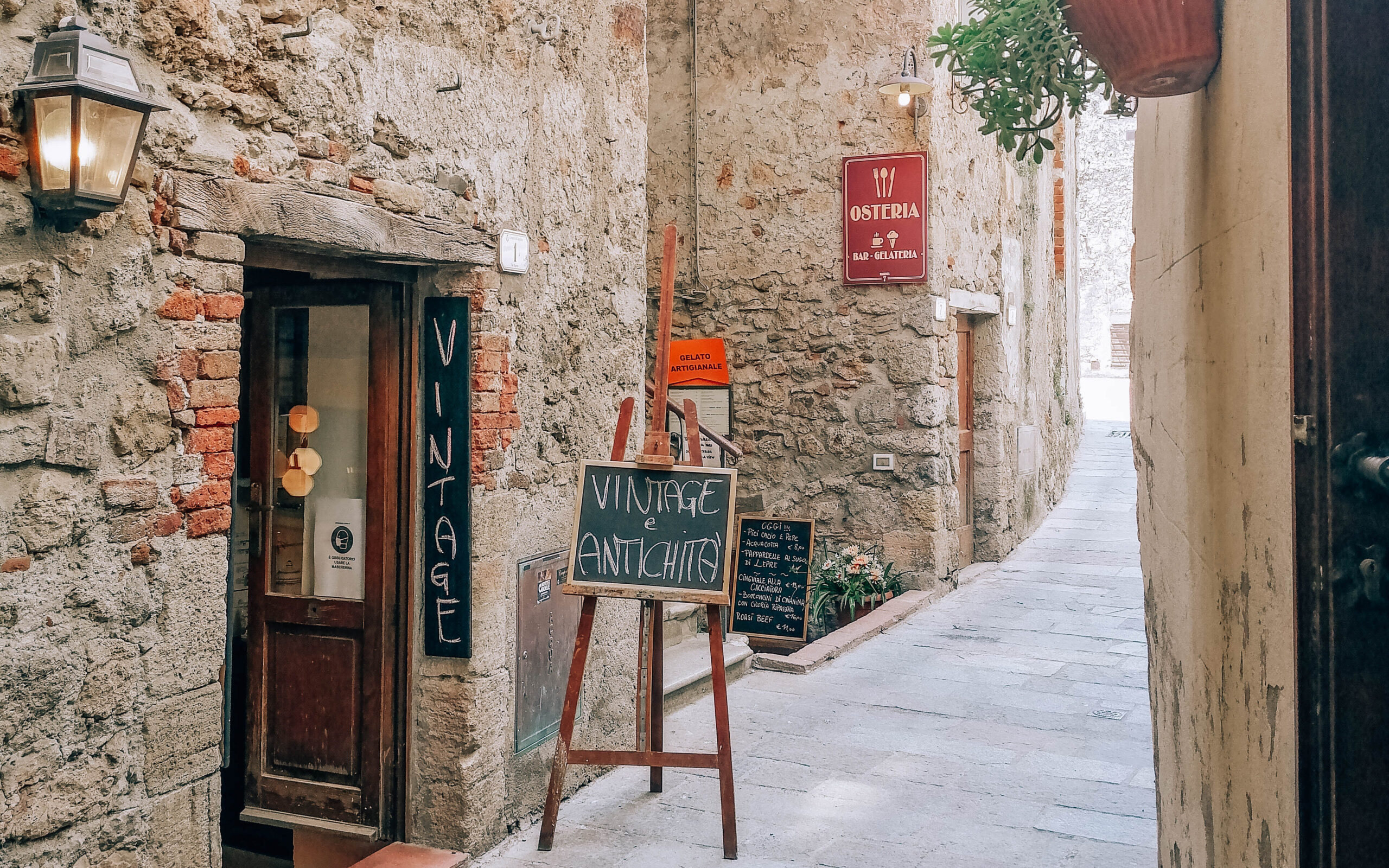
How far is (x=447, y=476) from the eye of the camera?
11.3 feet

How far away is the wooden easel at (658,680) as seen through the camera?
3467 mm

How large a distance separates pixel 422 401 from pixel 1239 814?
2.58 m

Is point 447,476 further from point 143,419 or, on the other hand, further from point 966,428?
point 966,428

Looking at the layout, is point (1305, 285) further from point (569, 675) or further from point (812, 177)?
point (812, 177)

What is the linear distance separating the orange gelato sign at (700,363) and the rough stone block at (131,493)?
18.1 feet

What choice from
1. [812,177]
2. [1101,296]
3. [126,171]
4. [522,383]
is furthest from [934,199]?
[1101,296]

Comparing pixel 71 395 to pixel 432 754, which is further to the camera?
pixel 432 754

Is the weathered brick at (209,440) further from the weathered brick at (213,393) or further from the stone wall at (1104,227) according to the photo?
the stone wall at (1104,227)

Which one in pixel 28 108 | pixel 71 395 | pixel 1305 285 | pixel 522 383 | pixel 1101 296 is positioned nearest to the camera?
pixel 1305 285

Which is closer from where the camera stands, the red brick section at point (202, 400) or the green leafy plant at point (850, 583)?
the red brick section at point (202, 400)

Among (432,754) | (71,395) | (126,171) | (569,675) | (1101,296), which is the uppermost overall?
(1101,296)

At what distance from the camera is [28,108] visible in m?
2.03

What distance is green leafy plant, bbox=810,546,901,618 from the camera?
7.03 meters

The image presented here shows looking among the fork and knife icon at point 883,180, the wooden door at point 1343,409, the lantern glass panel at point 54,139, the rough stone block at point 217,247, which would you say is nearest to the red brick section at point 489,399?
the rough stone block at point 217,247
